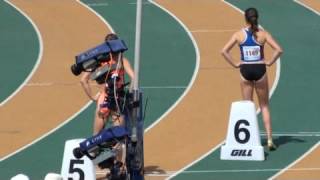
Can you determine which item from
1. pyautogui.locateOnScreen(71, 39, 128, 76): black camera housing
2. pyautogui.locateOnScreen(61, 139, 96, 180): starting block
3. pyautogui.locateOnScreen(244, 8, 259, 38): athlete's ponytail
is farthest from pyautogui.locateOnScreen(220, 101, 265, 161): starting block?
pyautogui.locateOnScreen(71, 39, 128, 76): black camera housing

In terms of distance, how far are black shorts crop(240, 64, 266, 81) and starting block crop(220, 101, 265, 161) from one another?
399 millimetres

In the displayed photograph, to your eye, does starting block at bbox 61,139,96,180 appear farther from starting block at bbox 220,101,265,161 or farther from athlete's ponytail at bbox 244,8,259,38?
athlete's ponytail at bbox 244,8,259,38

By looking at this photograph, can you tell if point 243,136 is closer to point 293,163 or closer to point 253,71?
point 293,163

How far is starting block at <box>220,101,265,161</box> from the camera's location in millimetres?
12594

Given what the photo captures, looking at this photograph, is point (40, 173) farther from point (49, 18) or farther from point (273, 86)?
point (49, 18)

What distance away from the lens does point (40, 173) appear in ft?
40.7

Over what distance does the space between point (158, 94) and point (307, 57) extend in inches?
118

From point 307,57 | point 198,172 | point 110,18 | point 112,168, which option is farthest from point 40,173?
point 110,18

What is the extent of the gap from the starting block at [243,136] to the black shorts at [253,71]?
40cm

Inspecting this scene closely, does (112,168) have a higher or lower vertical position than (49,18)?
lower

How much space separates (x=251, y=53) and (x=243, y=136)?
42.3 inches

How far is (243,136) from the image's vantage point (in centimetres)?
1269

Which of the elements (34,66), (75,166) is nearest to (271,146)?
(75,166)

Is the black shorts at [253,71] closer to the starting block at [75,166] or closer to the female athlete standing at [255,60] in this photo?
the female athlete standing at [255,60]
